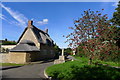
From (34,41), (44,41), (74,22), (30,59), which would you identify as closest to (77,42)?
(74,22)

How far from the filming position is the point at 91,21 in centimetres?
1227

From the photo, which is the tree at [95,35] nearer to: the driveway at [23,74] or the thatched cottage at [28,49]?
the driveway at [23,74]

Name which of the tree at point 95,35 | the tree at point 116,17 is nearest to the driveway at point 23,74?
the tree at point 95,35

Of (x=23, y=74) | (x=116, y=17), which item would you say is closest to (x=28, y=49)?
Answer: (x=23, y=74)

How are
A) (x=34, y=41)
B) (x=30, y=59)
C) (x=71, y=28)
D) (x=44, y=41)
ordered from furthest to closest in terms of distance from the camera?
1. (x=44, y=41)
2. (x=34, y=41)
3. (x=30, y=59)
4. (x=71, y=28)

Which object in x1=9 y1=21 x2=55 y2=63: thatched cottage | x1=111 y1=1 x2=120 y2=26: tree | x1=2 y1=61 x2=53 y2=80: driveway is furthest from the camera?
x1=111 y1=1 x2=120 y2=26: tree

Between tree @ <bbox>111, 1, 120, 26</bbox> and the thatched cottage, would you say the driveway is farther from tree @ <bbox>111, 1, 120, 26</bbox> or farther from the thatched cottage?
tree @ <bbox>111, 1, 120, 26</bbox>

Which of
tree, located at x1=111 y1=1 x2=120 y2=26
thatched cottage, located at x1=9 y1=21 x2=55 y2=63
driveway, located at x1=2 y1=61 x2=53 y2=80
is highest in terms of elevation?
tree, located at x1=111 y1=1 x2=120 y2=26

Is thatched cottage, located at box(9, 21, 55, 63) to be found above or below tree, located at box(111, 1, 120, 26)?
below

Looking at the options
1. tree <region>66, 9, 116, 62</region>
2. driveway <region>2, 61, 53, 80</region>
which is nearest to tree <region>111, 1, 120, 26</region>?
tree <region>66, 9, 116, 62</region>

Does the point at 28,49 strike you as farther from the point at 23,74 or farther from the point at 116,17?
the point at 116,17

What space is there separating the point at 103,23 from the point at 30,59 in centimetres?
1540

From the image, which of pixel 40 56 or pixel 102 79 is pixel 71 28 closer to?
pixel 102 79

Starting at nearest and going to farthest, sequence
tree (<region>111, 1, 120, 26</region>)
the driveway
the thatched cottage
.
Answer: the driveway, the thatched cottage, tree (<region>111, 1, 120, 26</region>)
